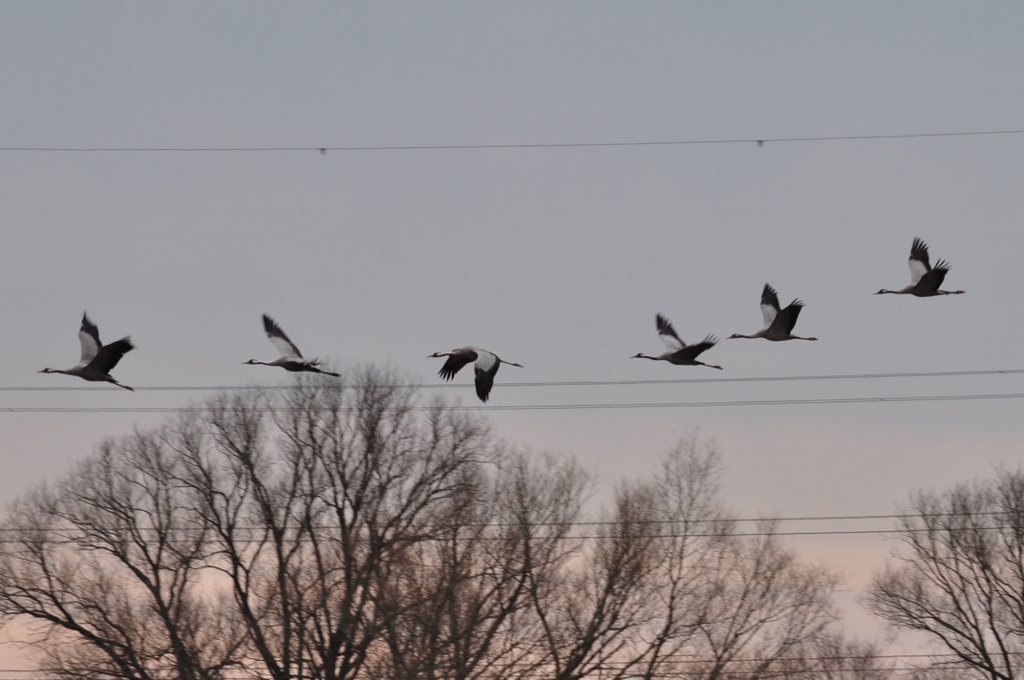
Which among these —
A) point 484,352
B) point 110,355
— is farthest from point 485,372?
point 110,355

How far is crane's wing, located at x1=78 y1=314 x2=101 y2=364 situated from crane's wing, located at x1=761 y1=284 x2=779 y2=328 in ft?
36.1

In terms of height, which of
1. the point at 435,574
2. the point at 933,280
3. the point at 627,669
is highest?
the point at 933,280

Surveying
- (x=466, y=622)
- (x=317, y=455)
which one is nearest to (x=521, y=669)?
(x=466, y=622)

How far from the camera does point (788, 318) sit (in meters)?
24.9

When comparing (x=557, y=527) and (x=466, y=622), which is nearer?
(x=466, y=622)

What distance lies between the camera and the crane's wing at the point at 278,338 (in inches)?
1151

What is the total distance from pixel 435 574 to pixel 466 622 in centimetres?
132

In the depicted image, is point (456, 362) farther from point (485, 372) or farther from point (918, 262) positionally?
point (918, 262)

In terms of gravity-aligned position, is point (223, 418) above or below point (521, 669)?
above

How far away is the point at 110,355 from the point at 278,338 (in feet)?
19.8

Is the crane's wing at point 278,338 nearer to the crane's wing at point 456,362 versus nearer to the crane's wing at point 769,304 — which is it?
the crane's wing at point 456,362

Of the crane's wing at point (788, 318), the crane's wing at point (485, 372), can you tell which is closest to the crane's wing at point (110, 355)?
the crane's wing at point (485, 372)

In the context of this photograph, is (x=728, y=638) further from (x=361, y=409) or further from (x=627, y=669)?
(x=361, y=409)

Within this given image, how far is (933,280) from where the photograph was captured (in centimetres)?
2441
